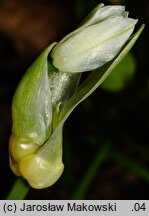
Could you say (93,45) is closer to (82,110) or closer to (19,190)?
(19,190)

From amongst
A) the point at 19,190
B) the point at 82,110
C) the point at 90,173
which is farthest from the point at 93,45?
the point at 82,110

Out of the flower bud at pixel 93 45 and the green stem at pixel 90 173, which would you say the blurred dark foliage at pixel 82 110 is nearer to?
the green stem at pixel 90 173

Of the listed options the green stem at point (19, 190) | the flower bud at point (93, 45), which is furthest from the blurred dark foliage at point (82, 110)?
the flower bud at point (93, 45)

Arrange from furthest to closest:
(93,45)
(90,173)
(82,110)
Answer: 1. (82,110)
2. (90,173)
3. (93,45)

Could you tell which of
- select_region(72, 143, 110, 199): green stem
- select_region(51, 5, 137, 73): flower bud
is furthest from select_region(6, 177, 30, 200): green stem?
select_region(72, 143, 110, 199): green stem

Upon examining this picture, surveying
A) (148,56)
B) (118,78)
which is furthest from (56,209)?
(148,56)

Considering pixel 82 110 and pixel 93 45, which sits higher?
pixel 93 45
